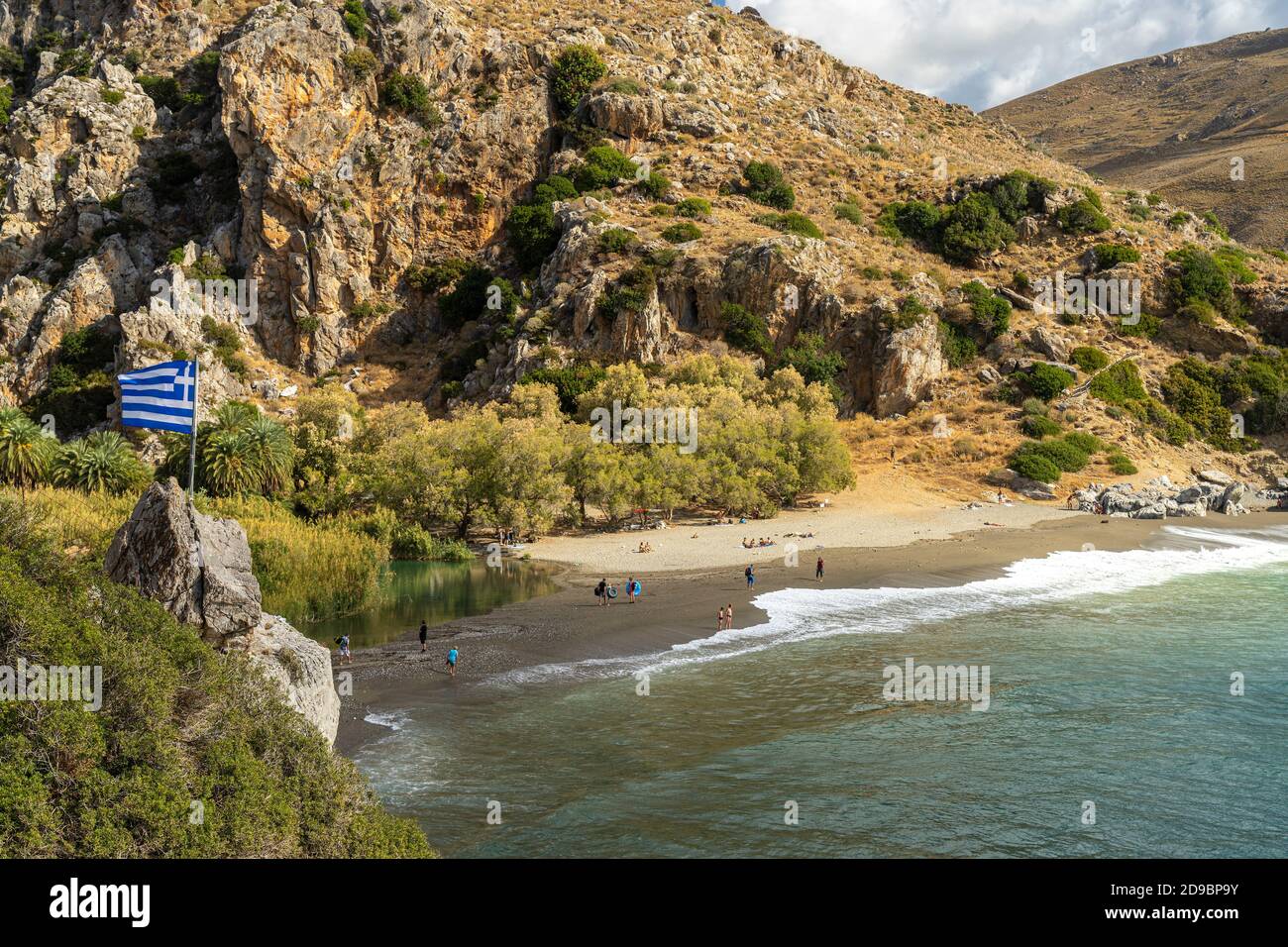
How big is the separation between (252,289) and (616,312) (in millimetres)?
30161

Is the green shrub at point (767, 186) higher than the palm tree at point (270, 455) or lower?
higher

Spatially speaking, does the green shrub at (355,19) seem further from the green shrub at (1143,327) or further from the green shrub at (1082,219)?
the green shrub at (1143,327)

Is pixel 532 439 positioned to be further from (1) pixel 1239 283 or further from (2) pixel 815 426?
(1) pixel 1239 283

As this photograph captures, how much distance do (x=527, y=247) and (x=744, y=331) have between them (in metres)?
20.6

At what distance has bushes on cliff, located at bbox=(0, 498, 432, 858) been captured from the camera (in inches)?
285

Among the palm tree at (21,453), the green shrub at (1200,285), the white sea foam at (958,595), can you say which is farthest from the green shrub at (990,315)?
the palm tree at (21,453)

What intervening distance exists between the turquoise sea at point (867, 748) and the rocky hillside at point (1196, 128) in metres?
110

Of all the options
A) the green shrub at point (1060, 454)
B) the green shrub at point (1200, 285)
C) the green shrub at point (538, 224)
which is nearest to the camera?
the green shrub at point (1060, 454)

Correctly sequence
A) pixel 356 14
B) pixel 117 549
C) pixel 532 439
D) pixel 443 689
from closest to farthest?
1. pixel 117 549
2. pixel 443 689
3. pixel 532 439
4. pixel 356 14

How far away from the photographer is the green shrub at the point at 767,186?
74.6 meters

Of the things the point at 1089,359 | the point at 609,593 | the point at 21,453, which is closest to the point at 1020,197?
the point at 1089,359

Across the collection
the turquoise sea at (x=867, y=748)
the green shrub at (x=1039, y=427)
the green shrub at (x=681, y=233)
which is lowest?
the turquoise sea at (x=867, y=748)

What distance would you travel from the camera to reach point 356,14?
7431cm
